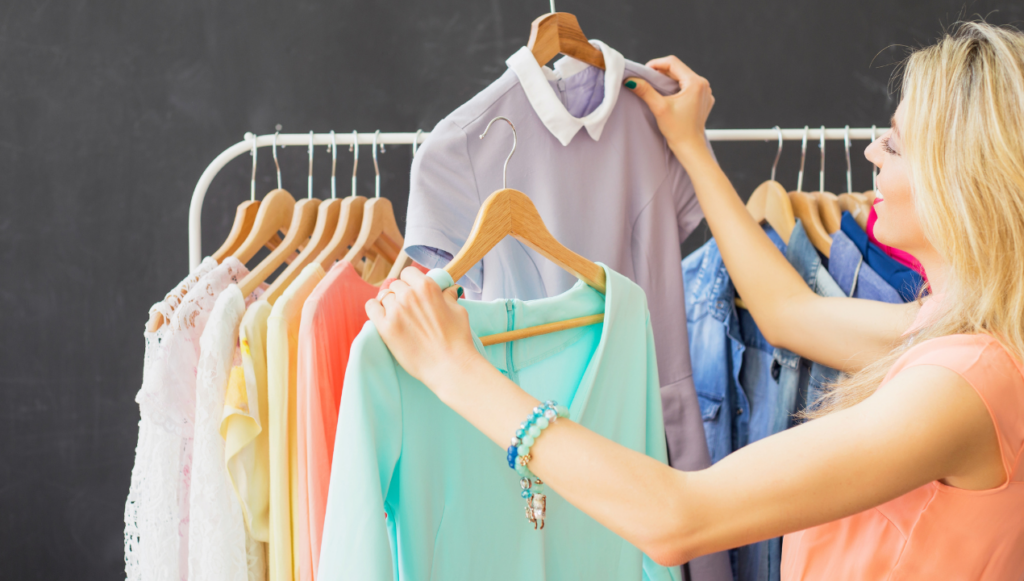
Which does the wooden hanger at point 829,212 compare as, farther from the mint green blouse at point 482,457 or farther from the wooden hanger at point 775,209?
the mint green blouse at point 482,457

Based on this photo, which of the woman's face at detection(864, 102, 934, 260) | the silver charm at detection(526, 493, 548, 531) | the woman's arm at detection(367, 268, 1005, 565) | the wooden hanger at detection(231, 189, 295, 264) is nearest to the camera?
the woman's arm at detection(367, 268, 1005, 565)

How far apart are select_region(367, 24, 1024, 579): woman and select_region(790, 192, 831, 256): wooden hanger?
0.40 metres

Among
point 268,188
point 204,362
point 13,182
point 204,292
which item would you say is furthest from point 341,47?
point 204,362

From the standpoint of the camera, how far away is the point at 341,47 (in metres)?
2.11

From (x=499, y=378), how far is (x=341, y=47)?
5.66ft

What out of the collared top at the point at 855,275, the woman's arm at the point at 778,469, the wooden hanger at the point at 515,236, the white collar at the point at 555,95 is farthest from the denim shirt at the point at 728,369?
the woman's arm at the point at 778,469

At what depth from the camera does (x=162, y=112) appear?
6.88 ft

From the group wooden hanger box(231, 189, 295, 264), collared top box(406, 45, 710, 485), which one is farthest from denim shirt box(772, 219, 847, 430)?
wooden hanger box(231, 189, 295, 264)

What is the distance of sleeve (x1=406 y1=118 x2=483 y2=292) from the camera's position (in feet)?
3.18

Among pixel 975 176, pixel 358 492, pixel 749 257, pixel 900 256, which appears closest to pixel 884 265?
pixel 900 256

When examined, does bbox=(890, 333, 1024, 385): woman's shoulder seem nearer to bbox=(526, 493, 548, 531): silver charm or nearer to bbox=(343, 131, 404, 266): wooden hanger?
bbox=(526, 493, 548, 531): silver charm

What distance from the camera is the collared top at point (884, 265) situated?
119 cm

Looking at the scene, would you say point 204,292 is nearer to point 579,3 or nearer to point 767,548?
point 767,548

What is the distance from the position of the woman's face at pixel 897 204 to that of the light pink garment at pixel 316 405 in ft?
2.46
